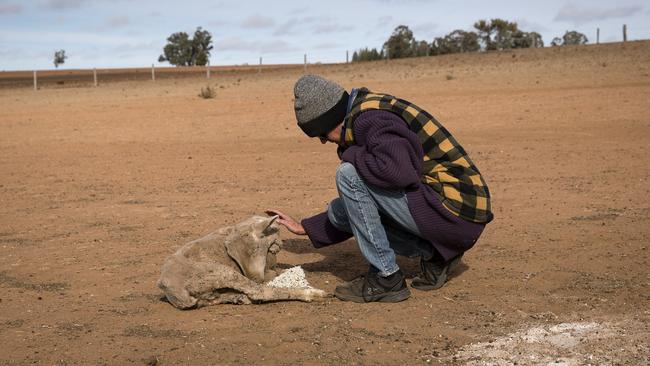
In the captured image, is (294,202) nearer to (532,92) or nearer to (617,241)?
(617,241)

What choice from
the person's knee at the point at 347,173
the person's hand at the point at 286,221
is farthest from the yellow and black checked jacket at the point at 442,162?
the person's hand at the point at 286,221

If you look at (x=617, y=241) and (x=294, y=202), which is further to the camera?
(x=294, y=202)

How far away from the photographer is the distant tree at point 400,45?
4547 cm

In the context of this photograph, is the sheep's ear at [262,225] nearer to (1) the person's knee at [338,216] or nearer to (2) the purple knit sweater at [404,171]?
(1) the person's knee at [338,216]

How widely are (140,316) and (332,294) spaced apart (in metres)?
1.19

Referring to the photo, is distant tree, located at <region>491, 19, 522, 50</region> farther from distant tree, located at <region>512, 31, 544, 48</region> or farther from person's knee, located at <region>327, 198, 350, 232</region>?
person's knee, located at <region>327, 198, 350, 232</region>

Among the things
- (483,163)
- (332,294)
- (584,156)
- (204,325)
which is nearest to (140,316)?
(204,325)

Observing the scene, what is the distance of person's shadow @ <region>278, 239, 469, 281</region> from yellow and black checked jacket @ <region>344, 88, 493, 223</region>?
85 centimetres

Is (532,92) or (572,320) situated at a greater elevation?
(532,92)

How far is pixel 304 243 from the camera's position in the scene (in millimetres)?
6977

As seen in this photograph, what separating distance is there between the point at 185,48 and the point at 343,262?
73.3 m

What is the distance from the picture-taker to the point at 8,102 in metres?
26.7

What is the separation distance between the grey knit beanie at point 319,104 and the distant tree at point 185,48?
72.9m

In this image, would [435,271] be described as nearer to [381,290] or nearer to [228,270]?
[381,290]
